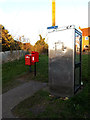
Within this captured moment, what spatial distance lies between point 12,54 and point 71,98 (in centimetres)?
1134

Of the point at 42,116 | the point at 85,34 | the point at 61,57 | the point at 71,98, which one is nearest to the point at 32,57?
the point at 61,57

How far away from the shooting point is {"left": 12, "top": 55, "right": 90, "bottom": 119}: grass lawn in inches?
89.4

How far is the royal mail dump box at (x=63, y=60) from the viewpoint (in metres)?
2.90

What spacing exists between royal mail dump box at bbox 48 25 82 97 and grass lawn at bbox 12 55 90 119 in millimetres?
344

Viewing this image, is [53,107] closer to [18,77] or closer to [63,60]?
[63,60]

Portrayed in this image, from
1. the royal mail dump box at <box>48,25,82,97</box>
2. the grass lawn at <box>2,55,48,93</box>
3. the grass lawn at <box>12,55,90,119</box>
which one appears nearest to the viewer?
the grass lawn at <box>12,55,90,119</box>

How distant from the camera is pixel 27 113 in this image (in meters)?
2.36

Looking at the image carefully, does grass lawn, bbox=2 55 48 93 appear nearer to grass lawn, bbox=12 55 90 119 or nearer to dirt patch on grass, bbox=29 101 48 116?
grass lawn, bbox=12 55 90 119

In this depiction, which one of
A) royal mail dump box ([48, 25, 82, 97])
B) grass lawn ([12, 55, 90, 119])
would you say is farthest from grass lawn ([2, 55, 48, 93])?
royal mail dump box ([48, 25, 82, 97])

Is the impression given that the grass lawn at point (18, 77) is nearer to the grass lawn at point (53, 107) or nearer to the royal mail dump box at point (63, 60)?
the grass lawn at point (53, 107)

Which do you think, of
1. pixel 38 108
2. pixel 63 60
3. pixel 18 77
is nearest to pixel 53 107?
pixel 38 108

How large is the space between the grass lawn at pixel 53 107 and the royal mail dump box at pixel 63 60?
1.13 ft

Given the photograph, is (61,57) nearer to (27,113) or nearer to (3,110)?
(27,113)

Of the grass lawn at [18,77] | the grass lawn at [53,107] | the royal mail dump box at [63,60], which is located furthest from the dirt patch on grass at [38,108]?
the grass lawn at [18,77]
